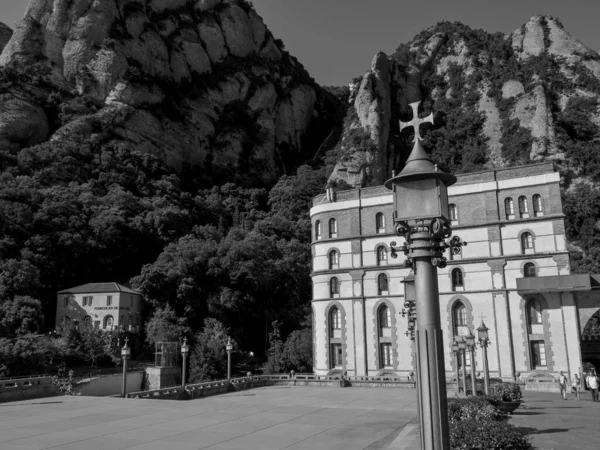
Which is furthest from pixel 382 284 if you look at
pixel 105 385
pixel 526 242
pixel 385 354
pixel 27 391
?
pixel 27 391

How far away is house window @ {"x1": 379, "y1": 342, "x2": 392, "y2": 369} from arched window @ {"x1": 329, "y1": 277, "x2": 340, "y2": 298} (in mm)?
5617

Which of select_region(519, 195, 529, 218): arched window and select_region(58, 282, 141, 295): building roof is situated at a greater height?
select_region(519, 195, 529, 218): arched window

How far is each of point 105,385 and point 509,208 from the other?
33.6 m

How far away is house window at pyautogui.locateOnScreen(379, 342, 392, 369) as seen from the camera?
41.1 meters

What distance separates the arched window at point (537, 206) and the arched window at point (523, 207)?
1.77 ft

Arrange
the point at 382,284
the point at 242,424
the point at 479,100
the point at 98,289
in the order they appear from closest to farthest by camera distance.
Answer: the point at 242,424
the point at 382,284
the point at 98,289
the point at 479,100

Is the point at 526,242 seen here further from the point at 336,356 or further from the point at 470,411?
the point at 470,411

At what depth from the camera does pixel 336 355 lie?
43125 millimetres

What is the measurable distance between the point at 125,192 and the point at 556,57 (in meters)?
86.0

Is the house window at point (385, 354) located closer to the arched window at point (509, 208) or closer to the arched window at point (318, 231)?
the arched window at point (318, 231)

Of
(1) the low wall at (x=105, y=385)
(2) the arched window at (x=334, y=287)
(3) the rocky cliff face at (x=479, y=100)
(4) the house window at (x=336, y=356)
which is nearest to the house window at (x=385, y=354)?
(4) the house window at (x=336, y=356)

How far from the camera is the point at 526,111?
97.5 m

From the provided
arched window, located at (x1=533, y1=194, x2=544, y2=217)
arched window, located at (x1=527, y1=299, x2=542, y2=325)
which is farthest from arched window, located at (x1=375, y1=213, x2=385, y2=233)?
arched window, located at (x1=527, y1=299, x2=542, y2=325)

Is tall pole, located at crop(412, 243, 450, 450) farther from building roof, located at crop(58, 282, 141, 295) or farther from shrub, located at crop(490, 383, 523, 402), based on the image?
building roof, located at crop(58, 282, 141, 295)
